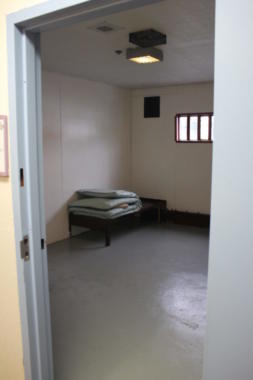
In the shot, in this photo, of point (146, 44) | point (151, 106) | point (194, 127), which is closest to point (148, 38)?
point (146, 44)

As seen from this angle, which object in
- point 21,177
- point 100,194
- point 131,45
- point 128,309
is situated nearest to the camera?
point 21,177

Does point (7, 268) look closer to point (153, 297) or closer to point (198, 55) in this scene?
point (153, 297)

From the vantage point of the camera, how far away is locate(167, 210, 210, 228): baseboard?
244 inches

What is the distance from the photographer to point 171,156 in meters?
6.57

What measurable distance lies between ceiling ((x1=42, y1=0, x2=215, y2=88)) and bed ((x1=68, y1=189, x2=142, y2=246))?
1878mm

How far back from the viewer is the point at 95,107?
5863 mm

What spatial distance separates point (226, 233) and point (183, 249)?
406 cm

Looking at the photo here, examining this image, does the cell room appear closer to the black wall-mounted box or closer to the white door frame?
the black wall-mounted box

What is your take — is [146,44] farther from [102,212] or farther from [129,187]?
[129,187]

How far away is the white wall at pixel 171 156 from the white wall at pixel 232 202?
5.23 m

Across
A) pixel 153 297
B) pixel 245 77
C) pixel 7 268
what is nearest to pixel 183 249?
pixel 153 297

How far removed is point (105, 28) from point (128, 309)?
2555mm

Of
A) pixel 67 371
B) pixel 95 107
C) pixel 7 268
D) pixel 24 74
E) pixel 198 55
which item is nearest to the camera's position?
pixel 24 74

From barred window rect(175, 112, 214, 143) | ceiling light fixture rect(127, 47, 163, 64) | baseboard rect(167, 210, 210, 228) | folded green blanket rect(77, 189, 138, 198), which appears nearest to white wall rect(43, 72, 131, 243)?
folded green blanket rect(77, 189, 138, 198)
